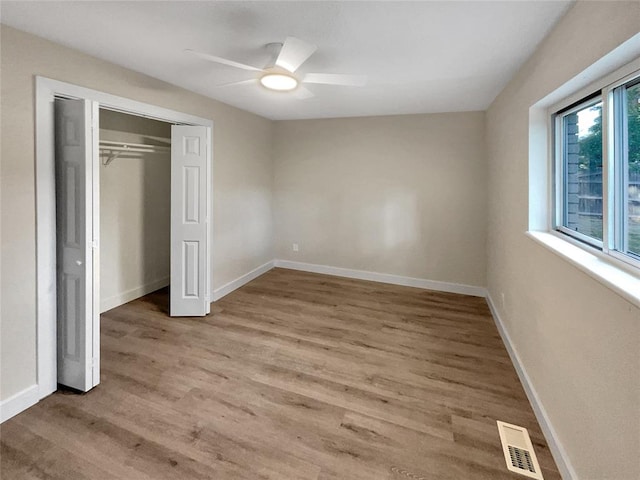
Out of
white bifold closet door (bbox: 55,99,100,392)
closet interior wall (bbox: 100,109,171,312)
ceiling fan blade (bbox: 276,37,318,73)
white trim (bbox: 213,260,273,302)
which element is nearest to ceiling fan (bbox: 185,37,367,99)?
ceiling fan blade (bbox: 276,37,318,73)

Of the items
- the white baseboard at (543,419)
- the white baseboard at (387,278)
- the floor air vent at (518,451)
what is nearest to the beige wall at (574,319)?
the white baseboard at (543,419)

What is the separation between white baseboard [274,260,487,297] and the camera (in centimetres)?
428

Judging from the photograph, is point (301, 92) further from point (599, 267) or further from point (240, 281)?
point (599, 267)

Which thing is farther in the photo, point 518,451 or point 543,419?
point 543,419

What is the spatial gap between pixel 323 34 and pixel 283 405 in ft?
7.87

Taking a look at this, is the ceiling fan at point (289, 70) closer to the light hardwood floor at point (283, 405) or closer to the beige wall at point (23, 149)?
the beige wall at point (23, 149)

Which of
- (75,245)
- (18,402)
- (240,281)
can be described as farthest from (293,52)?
(240,281)

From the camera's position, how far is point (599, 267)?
4.68 feet

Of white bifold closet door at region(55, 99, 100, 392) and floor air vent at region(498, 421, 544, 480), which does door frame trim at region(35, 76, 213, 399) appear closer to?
white bifold closet door at region(55, 99, 100, 392)

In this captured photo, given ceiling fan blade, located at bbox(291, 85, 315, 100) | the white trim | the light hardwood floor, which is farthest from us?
the white trim

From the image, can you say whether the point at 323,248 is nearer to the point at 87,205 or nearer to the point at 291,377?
the point at 291,377

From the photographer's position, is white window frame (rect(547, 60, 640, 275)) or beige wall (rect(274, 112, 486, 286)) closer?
white window frame (rect(547, 60, 640, 275))

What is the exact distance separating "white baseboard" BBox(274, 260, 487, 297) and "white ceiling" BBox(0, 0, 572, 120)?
96.9 inches

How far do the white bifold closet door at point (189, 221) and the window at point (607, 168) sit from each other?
122 inches
